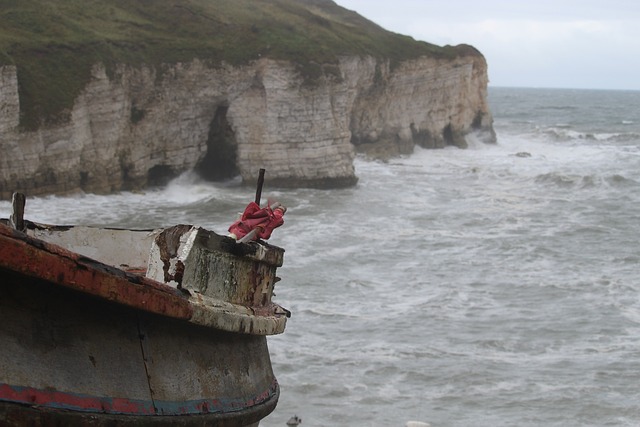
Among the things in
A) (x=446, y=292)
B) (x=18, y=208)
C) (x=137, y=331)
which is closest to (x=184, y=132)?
(x=446, y=292)

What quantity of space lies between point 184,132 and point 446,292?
1831 centimetres

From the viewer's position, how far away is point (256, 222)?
9969mm

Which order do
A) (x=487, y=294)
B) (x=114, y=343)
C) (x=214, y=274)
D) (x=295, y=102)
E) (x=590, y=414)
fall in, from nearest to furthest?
(x=114, y=343), (x=214, y=274), (x=590, y=414), (x=487, y=294), (x=295, y=102)

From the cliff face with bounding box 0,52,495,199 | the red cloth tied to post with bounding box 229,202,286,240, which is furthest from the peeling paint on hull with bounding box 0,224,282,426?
the cliff face with bounding box 0,52,495,199

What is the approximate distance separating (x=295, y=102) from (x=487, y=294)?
61.2 ft

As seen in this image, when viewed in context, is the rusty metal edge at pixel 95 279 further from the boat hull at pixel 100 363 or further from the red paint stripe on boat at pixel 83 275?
the boat hull at pixel 100 363

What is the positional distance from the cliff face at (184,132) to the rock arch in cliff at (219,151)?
0.04 meters

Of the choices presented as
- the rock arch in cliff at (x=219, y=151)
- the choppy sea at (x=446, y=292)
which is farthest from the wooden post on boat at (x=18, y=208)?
the rock arch in cliff at (x=219, y=151)

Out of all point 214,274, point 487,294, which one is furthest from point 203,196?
point 214,274

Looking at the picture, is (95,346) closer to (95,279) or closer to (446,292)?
(95,279)

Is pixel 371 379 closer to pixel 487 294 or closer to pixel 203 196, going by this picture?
pixel 487 294

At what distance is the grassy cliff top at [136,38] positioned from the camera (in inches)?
1342

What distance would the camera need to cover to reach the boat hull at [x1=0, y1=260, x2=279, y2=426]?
22.3 feet

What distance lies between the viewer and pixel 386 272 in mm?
24734
